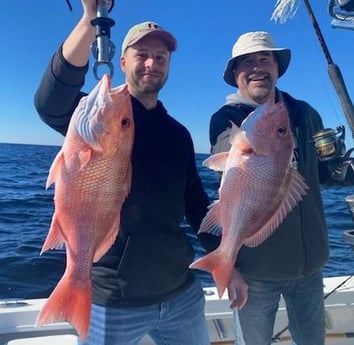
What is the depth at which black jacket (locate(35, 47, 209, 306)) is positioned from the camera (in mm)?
1885

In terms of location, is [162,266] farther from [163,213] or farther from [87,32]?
[87,32]

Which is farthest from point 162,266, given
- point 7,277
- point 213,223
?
point 7,277

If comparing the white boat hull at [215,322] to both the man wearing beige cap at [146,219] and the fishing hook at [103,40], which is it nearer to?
the man wearing beige cap at [146,219]

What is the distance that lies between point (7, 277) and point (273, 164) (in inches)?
196

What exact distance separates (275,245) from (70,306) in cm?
134

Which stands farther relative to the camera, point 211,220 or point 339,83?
point 339,83

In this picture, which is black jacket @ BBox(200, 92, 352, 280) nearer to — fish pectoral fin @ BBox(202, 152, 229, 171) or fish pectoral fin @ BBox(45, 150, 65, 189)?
fish pectoral fin @ BBox(202, 152, 229, 171)

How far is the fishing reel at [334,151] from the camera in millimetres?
2621

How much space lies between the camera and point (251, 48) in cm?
256

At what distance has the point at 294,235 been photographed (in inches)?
103

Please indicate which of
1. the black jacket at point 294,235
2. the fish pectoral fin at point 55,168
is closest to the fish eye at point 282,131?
the black jacket at point 294,235

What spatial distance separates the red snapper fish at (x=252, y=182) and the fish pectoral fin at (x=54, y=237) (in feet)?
2.12

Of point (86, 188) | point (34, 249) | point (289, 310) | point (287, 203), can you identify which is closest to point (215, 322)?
Answer: point (289, 310)

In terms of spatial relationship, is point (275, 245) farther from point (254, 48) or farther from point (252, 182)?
point (254, 48)
